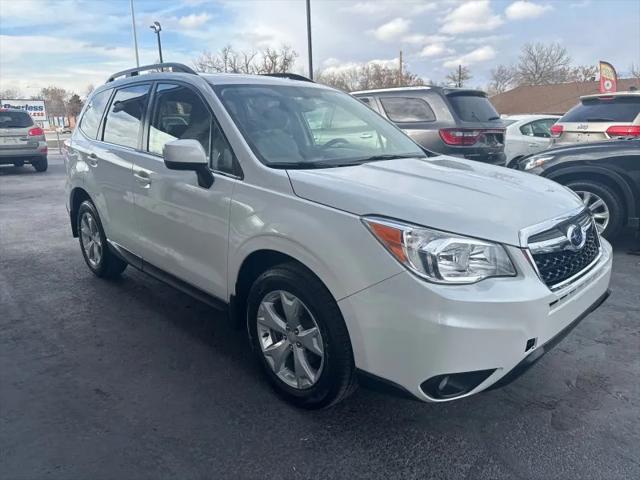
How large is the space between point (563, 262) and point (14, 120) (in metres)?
16.1

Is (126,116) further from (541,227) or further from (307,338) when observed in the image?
(541,227)

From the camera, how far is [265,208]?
2.71 m

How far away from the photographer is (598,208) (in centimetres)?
571

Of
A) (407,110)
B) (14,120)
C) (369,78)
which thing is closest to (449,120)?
(407,110)

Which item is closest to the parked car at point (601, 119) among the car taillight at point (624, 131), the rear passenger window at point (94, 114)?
the car taillight at point (624, 131)

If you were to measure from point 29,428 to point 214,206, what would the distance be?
151 centimetres

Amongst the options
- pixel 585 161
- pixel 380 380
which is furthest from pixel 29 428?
pixel 585 161

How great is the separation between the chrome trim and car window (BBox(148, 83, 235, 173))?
162 cm

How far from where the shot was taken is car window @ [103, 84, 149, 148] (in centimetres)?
399

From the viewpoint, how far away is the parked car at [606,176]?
5473 mm

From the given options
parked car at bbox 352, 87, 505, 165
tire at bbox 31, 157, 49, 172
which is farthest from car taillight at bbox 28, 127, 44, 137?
parked car at bbox 352, 87, 505, 165

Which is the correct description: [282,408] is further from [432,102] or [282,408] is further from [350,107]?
[432,102]

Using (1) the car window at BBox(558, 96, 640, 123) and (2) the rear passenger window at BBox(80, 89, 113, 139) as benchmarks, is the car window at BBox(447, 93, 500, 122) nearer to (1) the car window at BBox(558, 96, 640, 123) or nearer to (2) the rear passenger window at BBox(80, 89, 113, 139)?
(1) the car window at BBox(558, 96, 640, 123)

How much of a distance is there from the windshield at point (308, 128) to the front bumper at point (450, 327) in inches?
41.3
